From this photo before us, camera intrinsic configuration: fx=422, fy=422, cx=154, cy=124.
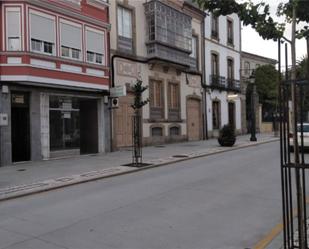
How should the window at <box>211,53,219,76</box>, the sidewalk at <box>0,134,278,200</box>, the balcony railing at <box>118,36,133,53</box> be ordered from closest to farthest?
the sidewalk at <box>0,134,278,200</box>
the balcony railing at <box>118,36,133,53</box>
the window at <box>211,53,219,76</box>

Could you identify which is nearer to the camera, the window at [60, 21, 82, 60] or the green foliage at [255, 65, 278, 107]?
the window at [60, 21, 82, 60]

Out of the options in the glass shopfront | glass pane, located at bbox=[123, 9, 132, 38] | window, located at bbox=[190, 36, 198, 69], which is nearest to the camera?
the glass shopfront

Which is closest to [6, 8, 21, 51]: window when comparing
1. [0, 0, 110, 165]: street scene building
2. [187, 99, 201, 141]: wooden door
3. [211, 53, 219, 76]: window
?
[0, 0, 110, 165]: street scene building

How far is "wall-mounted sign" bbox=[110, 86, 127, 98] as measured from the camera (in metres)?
21.3

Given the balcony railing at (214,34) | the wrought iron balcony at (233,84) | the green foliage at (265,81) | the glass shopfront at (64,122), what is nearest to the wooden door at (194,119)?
the wrought iron balcony at (233,84)

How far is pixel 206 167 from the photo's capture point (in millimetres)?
15117

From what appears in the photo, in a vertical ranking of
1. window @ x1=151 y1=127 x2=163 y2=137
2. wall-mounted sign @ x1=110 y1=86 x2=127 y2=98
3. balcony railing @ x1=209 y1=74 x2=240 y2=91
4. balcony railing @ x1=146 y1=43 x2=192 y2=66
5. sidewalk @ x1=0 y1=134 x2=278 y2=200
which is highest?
balcony railing @ x1=146 y1=43 x2=192 y2=66

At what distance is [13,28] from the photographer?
16891mm

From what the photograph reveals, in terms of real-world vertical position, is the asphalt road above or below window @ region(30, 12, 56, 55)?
below

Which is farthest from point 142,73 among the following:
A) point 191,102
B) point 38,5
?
point 38,5

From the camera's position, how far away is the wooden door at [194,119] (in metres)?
29.6

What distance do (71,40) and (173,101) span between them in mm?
10452

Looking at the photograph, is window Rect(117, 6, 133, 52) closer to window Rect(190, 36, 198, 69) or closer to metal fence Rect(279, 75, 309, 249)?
window Rect(190, 36, 198, 69)

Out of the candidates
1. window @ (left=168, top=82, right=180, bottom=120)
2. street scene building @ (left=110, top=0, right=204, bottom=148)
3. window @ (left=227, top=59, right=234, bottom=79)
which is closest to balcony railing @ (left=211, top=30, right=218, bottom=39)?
street scene building @ (left=110, top=0, right=204, bottom=148)
